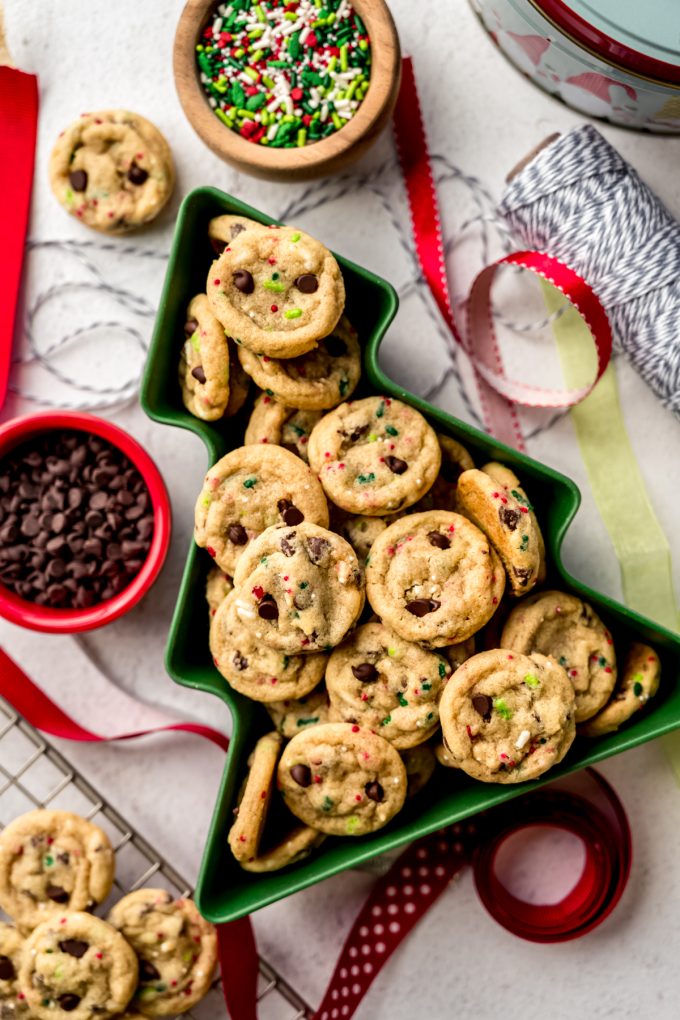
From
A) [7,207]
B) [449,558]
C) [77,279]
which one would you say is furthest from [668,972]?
[7,207]

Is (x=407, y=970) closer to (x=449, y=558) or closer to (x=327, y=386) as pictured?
(x=449, y=558)

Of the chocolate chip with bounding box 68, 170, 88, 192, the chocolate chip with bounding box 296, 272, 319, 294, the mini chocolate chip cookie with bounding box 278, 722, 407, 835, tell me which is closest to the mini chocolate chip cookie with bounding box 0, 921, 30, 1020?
the mini chocolate chip cookie with bounding box 278, 722, 407, 835

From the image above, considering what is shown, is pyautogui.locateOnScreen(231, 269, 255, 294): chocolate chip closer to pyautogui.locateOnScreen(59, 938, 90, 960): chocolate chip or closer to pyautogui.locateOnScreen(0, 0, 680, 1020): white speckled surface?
pyautogui.locateOnScreen(0, 0, 680, 1020): white speckled surface

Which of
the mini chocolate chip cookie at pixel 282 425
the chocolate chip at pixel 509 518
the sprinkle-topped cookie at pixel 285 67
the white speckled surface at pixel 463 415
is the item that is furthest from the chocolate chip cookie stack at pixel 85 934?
→ the sprinkle-topped cookie at pixel 285 67

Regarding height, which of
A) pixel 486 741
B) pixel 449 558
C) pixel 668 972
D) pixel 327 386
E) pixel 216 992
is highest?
pixel 327 386

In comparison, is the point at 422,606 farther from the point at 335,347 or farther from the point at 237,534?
the point at 335,347

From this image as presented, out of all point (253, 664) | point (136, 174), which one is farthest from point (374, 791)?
point (136, 174)
